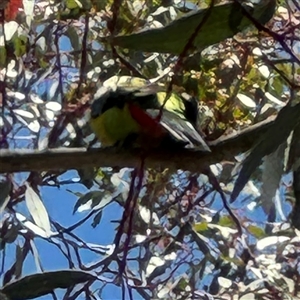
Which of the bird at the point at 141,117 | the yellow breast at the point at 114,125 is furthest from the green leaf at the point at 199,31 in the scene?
the yellow breast at the point at 114,125

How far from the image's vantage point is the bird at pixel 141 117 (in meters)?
0.95

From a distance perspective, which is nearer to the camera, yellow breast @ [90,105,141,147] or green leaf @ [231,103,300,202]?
green leaf @ [231,103,300,202]

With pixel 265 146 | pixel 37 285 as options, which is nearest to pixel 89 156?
pixel 37 285

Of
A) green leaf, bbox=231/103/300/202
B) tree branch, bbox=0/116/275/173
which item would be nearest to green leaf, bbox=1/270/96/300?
tree branch, bbox=0/116/275/173

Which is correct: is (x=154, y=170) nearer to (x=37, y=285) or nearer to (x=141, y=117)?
(x=141, y=117)

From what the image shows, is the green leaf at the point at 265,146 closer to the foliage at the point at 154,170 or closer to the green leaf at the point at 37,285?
the green leaf at the point at 37,285

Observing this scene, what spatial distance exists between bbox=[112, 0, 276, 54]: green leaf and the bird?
0.78 feet

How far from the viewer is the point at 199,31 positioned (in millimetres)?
676

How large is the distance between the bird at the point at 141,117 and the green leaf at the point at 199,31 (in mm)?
237

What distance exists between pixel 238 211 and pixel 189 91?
30 centimetres

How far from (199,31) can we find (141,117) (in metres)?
0.43

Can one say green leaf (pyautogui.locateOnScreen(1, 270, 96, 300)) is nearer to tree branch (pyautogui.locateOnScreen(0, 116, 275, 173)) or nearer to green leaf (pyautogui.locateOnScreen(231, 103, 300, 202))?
tree branch (pyautogui.locateOnScreen(0, 116, 275, 173))

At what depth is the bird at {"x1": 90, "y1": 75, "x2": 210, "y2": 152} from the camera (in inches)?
37.4

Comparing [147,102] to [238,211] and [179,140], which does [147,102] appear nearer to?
[179,140]
